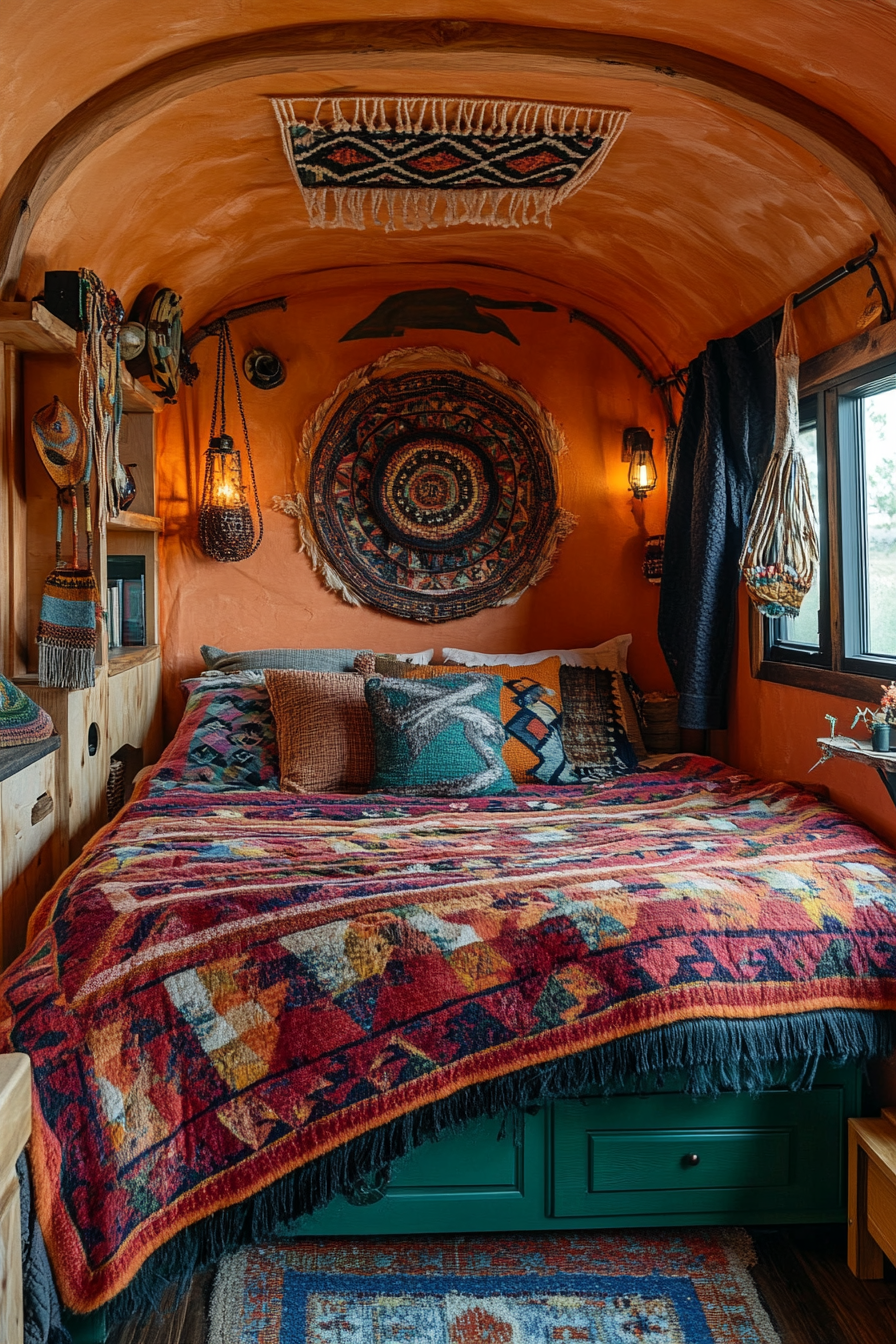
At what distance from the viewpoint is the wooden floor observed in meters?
1.60

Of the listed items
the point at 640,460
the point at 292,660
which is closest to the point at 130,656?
the point at 292,660

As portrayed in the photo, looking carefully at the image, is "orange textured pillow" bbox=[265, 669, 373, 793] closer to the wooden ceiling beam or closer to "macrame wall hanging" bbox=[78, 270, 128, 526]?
"macrame wall hanging" bbox=[78, 270, 128, 526]

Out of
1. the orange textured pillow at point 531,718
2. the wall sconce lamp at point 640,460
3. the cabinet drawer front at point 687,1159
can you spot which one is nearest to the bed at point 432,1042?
the cabinet drawer front at point 687,1159

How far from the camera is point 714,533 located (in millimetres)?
2994

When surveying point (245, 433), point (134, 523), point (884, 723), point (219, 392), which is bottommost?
point (884, 723)

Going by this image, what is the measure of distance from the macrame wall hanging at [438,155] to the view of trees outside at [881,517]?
972 millimetres

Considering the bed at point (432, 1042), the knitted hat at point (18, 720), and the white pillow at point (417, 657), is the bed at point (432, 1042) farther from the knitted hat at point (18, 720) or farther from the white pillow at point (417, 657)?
the white pillow at point (417, 657)

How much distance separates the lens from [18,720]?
6.70 feet

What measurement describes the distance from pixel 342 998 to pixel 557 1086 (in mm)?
420

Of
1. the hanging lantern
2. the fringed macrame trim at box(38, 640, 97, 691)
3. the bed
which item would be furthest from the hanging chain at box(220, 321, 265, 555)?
the bed

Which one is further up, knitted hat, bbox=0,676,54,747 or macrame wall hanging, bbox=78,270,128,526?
macrame wall hanging, bbox=78,270,128,526

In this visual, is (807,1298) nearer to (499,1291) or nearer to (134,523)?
(499,1291)

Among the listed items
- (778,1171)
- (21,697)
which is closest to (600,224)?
(21,697)

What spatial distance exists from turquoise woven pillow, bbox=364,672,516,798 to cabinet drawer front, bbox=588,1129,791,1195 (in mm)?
1121
